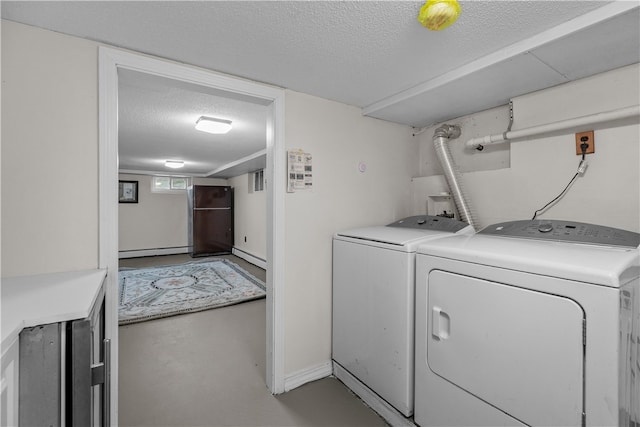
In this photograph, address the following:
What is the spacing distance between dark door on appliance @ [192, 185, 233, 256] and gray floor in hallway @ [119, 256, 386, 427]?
3.78 metres

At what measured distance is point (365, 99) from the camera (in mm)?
2025

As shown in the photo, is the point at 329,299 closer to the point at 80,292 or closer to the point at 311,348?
the point at 311,348

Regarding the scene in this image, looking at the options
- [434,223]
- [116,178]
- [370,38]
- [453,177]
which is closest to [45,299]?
[116,178]

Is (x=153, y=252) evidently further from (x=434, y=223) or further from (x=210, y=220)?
(x=434, y=223)

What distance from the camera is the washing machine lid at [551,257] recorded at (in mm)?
895

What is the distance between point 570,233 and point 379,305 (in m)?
1.03

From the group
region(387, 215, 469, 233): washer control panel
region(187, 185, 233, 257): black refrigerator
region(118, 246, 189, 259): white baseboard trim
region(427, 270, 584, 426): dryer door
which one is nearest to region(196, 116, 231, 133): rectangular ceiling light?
region(387, 215, 469, 233): washer control panel

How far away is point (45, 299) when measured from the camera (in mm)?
869

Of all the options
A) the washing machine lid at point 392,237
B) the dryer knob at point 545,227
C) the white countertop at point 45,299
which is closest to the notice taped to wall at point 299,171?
the washing machine lid at point 392,237

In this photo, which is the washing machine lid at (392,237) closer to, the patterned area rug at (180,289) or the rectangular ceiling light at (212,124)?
the rectangular ceiling light at (212,124)

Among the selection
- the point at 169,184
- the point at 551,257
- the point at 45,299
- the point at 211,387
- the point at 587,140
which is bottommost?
the point at 211,387

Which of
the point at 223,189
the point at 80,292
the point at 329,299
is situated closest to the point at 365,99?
the point at 329,299

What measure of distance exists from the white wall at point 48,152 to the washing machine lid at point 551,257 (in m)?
1.68

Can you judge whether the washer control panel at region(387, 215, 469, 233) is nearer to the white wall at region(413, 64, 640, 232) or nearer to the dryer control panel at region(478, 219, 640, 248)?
the dryer control panel at region(478, 219, 640, 248)
